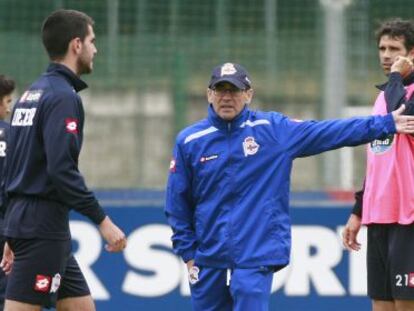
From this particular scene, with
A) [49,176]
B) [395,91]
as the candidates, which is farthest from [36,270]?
[395,91]

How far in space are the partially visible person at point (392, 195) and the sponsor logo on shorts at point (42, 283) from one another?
189cm

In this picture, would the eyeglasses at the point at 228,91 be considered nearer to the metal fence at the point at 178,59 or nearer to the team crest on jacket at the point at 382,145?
the team crest on jacket at the point at 382,145

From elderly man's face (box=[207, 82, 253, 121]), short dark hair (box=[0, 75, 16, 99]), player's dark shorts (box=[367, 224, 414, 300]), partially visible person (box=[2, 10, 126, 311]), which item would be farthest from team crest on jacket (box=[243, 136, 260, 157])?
short dark hair (box=[0, 75, 16, 99])

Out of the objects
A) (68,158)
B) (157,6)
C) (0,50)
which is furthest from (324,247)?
(68,158)

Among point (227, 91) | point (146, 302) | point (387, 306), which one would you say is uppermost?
point (227, 91)

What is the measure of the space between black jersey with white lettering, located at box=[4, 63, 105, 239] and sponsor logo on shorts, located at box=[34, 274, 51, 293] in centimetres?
21

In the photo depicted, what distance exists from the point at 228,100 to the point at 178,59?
12.6ft

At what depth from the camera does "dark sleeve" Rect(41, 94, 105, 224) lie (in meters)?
6.22

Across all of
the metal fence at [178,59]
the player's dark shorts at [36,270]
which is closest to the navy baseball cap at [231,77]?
the player's dark shorts at [36,270]

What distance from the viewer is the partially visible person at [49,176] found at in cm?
626

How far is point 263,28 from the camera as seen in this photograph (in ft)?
33.4

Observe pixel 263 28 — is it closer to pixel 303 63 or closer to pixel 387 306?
pixel 303 63

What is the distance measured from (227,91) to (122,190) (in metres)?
3.67

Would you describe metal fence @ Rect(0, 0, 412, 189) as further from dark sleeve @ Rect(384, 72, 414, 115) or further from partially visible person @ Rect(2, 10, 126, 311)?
partially visible person @ Rect(2, 10, 126, 311)
